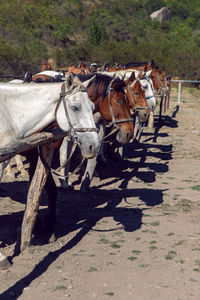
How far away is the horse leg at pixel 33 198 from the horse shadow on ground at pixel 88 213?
13.3 inches

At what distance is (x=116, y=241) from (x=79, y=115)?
1.82 meters

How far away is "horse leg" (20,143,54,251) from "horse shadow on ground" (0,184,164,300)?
338 mm

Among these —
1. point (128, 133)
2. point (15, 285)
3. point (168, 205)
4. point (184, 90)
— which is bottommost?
point (184, 90)

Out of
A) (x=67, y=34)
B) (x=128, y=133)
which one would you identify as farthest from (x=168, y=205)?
(x=67, y=34)

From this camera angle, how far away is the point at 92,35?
3806cm

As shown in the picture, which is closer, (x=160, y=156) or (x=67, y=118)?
(x=67, y=118)

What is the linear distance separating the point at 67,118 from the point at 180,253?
6.57 feet

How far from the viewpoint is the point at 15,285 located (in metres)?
3.83

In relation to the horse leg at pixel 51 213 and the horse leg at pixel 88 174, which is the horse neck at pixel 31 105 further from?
the horse leg at pixel 88 174

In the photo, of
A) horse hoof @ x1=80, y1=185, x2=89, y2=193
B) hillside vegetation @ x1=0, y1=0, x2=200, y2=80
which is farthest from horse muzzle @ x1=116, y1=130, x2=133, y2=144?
hillside vegetation @ x1=0, y1=0, x2=200, y2=80

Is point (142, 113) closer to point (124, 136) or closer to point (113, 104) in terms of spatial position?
point (113, 104)

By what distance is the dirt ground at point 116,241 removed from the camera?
3773 mm

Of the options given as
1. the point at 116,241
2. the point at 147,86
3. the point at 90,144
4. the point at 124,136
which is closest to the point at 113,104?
the point at 124,136

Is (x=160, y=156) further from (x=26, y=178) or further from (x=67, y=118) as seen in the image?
(x=67, y=118)
